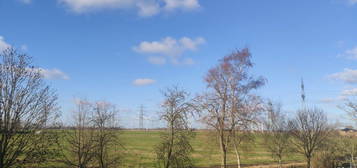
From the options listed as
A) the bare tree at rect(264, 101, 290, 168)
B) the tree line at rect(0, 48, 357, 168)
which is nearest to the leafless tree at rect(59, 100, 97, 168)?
the tree line at rect(0, 48, 357, 168)

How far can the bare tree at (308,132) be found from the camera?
28188mm

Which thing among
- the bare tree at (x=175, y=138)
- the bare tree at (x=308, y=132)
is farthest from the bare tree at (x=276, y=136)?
the bare tree at (x=175, y=138)

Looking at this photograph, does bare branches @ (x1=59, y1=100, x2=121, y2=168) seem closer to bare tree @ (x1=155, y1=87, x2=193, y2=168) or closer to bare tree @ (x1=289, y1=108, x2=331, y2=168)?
bare tree @ (x1=155, y1=87, x2=193, y2=168)

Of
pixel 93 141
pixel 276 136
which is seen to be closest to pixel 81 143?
pixel 93 141

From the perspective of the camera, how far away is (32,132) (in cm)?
1155

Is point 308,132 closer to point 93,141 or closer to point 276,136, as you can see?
point 276,136

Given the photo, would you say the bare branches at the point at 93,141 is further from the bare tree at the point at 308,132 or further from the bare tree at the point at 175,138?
the bare tree at the point at 308,132

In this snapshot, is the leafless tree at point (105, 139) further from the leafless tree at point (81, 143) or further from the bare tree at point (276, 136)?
the bare tree at point (276, 136)

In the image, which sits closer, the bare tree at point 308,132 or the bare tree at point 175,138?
the bare tree at point 175,138

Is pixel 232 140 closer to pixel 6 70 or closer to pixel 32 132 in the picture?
pixel 32 132

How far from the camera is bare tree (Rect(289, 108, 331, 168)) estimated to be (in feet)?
92.5

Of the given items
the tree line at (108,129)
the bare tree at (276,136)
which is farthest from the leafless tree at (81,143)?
the bare tree at (276,136)

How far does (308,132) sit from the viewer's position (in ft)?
95.5

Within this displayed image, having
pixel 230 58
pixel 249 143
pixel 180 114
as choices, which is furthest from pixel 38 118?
pixel 249 143
